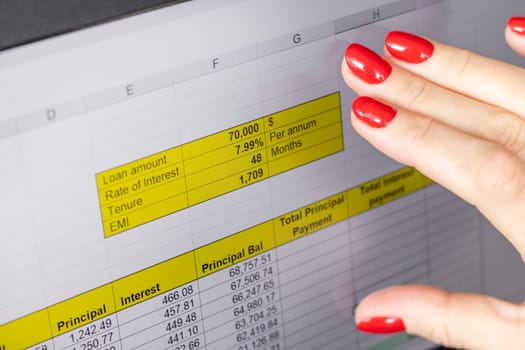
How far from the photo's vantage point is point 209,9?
1.56 feet

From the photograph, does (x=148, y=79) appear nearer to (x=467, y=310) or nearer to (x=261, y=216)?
(x=261, y=216)

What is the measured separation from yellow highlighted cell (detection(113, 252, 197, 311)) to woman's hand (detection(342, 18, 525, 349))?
0.39ft

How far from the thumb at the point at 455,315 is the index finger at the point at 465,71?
0.14 meters

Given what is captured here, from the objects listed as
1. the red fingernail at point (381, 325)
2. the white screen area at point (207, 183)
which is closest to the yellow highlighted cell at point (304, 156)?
the white screen area at point (207, 183)

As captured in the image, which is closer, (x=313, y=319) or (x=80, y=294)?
(x=80, y=294)

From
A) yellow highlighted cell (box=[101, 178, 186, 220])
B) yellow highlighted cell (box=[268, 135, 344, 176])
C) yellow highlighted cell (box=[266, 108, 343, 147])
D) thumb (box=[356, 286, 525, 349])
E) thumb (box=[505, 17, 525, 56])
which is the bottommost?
thumb (box=[356, 286, 525, 349])

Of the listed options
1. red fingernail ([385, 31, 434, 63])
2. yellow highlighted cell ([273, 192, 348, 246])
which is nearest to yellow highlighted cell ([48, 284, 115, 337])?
yellow highlighted cell ([273, 192, 348, 246])

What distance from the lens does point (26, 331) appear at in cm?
46

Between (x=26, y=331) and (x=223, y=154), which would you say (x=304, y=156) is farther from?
(x=26, y=331)

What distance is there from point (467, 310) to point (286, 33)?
208 mm

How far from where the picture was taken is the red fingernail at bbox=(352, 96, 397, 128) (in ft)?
1.74

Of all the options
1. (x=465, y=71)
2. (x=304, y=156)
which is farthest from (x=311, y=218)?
(x=465, y=71)

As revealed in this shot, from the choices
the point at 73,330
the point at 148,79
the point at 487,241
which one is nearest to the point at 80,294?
the point at 73,330

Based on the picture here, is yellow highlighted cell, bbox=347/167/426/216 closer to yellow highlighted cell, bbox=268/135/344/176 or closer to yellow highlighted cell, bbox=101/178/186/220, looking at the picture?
yellow highlighted cell, bbox=268/135/344/176
